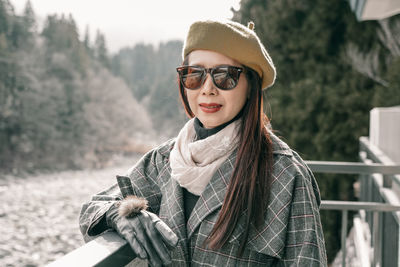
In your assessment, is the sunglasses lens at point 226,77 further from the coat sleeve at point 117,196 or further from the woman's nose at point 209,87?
the coat sleeve at point 117,196

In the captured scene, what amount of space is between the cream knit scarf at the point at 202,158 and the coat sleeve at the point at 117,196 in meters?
0.12

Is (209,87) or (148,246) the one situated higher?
(209,87)

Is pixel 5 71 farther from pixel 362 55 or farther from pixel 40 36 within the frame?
pixel 362 55

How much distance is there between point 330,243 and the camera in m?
6.89

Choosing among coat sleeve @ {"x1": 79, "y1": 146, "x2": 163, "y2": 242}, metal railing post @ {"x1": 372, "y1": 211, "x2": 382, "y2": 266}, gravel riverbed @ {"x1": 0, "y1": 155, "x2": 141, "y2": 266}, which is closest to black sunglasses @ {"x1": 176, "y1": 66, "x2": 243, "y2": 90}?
coat sleeve @ {"x1": 79, "y1": 146, "x2": 163, "y2": 242}

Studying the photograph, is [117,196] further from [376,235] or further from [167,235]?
[376,235]

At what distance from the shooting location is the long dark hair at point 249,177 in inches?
44.5

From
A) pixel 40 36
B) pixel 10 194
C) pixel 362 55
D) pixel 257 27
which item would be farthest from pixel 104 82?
pixel 362 55

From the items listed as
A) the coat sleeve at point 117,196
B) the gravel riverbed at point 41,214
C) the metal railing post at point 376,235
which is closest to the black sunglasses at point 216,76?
the coat sleeve at point 117,196

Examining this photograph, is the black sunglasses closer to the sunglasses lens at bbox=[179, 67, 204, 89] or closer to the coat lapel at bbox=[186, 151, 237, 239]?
the sunglasses lens at bbox=[179, 67, 204, 89]

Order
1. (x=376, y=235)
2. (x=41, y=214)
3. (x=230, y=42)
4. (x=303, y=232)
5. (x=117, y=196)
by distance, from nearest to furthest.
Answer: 1. (x=303, y=232)
2. (x=230, y=42)
3. (x=117, y=196)
4. (x=376, y=235)
5. (x=41, y=214)

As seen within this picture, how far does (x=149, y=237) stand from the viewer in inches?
39.9

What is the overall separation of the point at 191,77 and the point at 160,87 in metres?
12.5

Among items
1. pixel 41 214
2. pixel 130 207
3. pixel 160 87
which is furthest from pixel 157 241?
pixel 41 214
